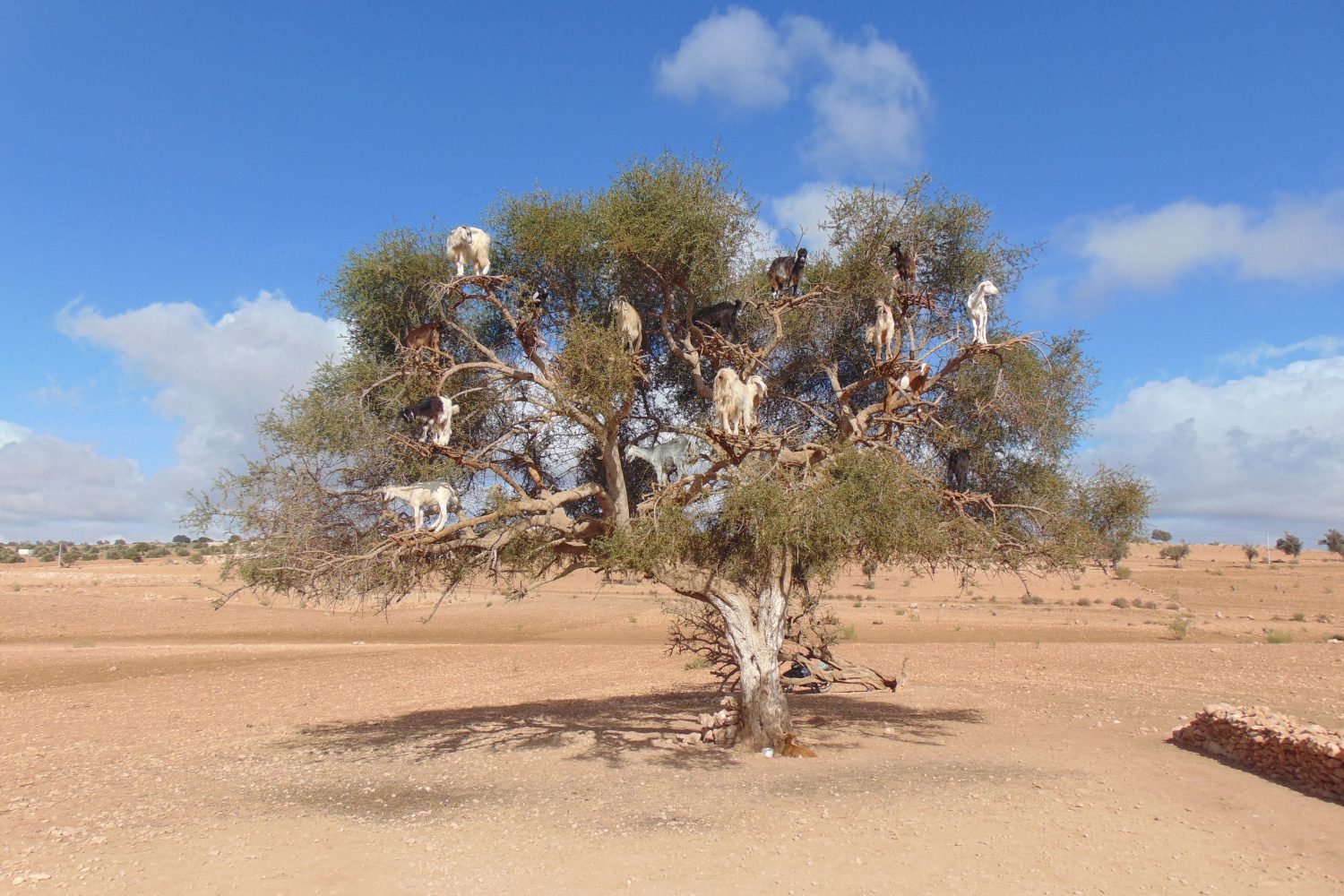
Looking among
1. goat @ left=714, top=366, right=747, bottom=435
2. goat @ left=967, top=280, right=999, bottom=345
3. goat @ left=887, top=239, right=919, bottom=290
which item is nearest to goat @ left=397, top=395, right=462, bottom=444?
goat @ left=714, top=366, right=747, bottom=435

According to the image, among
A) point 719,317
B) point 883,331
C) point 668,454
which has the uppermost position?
point 719,317

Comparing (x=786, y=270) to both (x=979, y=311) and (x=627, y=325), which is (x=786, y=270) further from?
(x=979, y=311)

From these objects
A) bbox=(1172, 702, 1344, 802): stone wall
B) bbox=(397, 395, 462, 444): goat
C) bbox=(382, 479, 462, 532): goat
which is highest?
bbox=(397, 395, 462, 444): goat

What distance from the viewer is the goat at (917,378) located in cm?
1042

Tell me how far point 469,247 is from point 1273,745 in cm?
1163

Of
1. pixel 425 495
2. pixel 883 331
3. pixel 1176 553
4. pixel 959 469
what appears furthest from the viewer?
pixel 1176 553

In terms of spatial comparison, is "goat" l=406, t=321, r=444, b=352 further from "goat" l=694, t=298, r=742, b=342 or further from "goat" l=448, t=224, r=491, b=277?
"goat" l=694, t=298, r=742, b=342

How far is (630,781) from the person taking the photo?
1079 centimetres

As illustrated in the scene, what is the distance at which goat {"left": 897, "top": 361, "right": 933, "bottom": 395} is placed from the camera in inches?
410

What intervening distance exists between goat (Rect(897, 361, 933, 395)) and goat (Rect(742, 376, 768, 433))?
196 cm

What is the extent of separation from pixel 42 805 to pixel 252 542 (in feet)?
13.5

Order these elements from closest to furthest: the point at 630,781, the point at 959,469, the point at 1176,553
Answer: the point at 630,781, the point at 959,469, the point at 1176,553

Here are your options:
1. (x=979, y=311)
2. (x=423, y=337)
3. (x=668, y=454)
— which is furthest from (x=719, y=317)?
(x=423, y=337)

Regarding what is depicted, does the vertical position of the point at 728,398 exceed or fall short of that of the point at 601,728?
it exceeds it
